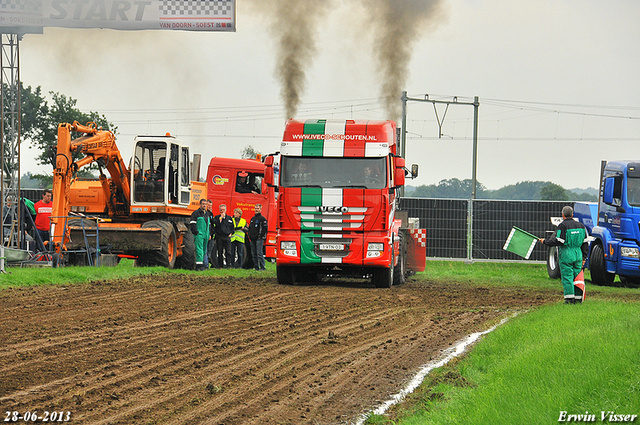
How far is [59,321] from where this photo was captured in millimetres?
11086

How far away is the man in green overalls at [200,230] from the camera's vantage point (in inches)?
852

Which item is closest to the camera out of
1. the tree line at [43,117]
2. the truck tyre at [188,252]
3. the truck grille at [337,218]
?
the truck grille at [337,218]

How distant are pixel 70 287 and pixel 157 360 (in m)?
8.24

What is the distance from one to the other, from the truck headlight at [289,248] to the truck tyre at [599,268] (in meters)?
8.54

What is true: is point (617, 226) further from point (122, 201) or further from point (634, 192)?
point (122, 201)

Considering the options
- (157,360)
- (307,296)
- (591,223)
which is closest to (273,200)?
(307,296)

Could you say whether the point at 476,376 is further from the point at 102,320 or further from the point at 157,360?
the point at 102,320

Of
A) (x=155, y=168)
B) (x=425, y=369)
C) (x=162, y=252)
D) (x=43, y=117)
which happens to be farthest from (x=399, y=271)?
(x=43, y=117)

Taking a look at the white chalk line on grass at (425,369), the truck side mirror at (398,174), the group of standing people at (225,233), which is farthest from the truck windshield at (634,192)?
the white chalk line on grass at (425,369)

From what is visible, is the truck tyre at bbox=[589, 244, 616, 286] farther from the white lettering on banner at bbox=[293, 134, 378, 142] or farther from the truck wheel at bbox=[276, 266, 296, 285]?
the truck wheel at bbox=[276, 266, 296, 285]

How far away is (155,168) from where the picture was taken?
21.4m

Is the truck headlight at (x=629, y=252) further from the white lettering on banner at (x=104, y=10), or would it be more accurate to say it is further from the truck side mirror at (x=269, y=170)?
the white lettering on banner at (x=104, y=10)

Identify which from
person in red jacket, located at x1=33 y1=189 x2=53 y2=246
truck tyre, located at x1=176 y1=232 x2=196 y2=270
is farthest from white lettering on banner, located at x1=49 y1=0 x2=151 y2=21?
truck tyre, located at x1=176 y1=232 x2=196 y2=270

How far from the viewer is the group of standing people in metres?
22.0
